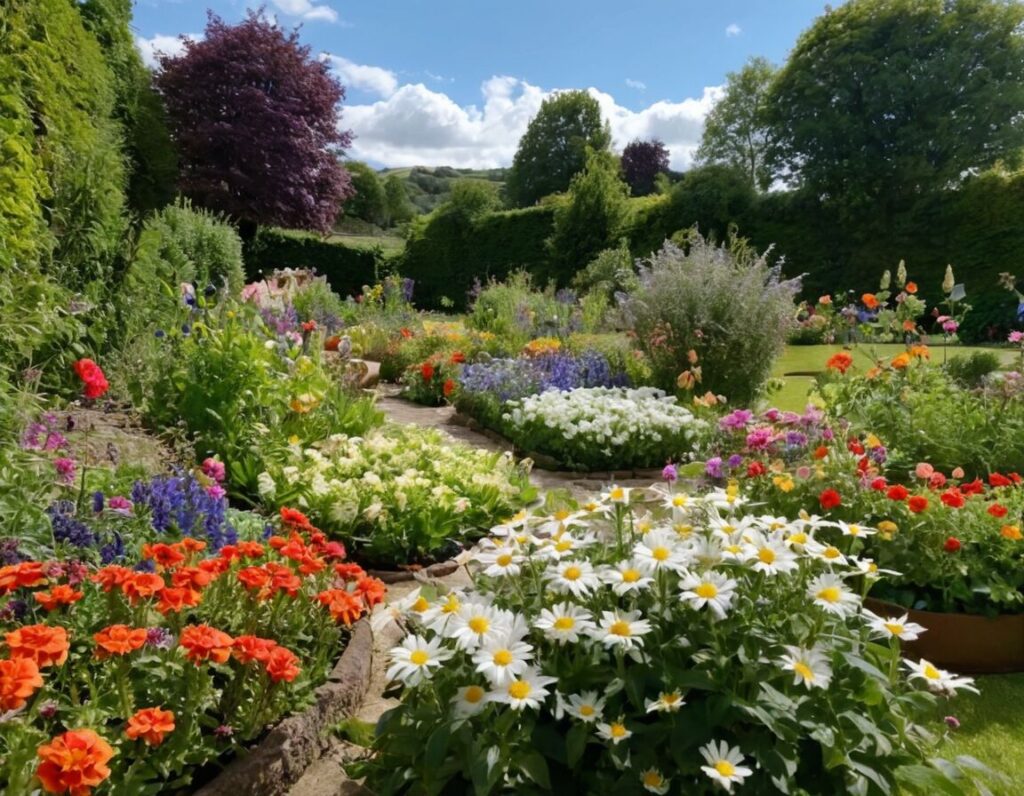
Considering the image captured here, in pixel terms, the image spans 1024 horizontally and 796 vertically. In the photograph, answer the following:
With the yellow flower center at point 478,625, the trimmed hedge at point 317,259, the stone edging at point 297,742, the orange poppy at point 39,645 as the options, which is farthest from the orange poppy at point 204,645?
the trimmed hedge at point 317,259

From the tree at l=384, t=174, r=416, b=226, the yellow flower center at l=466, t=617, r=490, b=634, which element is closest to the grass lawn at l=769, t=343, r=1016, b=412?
the yellow flower center at l=466, t=617, r=490, b=634

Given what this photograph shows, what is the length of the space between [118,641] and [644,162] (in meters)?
37.7

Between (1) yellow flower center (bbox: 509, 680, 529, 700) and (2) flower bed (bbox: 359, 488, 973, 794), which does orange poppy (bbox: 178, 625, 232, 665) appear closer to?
(2) flower bed (bbox: 359, 488, 973, 794)

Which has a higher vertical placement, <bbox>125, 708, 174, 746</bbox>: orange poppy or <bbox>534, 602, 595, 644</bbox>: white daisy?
<bbox>534, 602, 595, 644</bbox>: white daisy

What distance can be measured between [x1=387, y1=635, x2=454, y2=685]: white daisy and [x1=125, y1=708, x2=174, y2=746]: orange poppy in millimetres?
452

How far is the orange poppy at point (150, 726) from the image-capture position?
1.40 m

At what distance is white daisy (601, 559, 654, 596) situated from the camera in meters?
1.59

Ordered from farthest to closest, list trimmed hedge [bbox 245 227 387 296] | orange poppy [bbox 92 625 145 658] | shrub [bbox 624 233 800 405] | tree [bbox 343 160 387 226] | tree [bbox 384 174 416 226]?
1. tree [bbox 384 174 416 226]
2. tree [bbox 343 160 387 226]
3. trimmed hedge [bbox 245 227 387 296]
4. shrub [bbox 624 233 800 405]
5. orange poppy [bbox 92 625 145 658]

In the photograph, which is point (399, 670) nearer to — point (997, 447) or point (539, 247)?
point (997, 447)

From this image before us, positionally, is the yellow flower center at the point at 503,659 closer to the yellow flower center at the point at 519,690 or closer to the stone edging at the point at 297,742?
the yellow flower center at the point at 519,690

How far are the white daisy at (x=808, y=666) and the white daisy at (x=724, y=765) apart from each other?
20 centimetres

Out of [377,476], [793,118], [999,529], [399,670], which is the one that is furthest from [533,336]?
[793,118]

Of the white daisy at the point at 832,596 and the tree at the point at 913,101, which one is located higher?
the tree at the point at 913,101

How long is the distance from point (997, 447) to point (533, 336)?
20.7 ft
